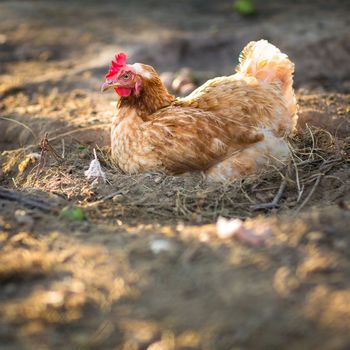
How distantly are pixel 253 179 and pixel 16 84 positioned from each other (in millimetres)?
4259

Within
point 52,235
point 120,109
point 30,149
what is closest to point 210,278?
point 52,235

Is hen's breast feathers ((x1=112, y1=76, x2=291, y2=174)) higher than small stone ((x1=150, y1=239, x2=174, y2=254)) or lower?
higher

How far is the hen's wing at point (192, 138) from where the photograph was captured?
13.2 feet

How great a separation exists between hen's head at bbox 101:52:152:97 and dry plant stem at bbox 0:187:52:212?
1141 millimetres

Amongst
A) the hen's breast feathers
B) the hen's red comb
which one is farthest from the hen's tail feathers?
the hen's red comb

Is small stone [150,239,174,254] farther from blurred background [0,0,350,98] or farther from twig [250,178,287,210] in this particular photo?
blurred background [0,0,350,98]

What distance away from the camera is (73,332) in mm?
2381

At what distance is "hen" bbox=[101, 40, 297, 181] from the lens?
4.05 m

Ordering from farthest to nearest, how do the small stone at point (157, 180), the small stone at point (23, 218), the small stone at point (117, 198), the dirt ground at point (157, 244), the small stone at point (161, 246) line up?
the small stone at point (157, 180)
the small stone at point (117, 198)
the small stone at point (23, 218)
the small stone at point (161, 246)
the dirt ground at point (157, 244)

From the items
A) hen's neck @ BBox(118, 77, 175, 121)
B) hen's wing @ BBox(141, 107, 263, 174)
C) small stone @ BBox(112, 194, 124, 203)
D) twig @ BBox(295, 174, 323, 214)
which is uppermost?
hen's neck @ BBox(118, 77, 175, 121)

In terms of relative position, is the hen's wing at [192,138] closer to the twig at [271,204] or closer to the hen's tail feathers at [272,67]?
the twig at [271,204]

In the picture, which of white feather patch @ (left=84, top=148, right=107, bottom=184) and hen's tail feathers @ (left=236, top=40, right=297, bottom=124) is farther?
hen's tail feathers @ (left=236, top=40, right=297, bottom=124)

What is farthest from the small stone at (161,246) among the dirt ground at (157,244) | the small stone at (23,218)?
the small stone at (23,218)

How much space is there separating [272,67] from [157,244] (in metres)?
2.35
